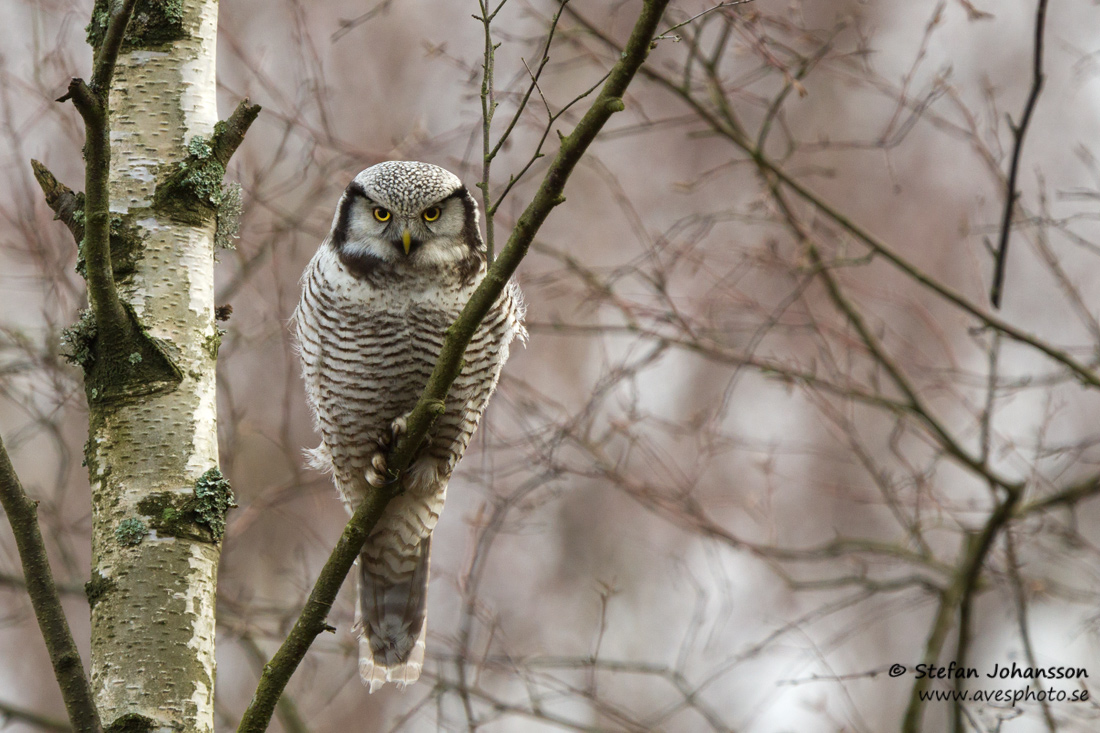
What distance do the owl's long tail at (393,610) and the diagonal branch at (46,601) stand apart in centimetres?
217

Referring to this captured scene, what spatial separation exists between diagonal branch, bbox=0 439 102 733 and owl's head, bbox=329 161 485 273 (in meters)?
1.76

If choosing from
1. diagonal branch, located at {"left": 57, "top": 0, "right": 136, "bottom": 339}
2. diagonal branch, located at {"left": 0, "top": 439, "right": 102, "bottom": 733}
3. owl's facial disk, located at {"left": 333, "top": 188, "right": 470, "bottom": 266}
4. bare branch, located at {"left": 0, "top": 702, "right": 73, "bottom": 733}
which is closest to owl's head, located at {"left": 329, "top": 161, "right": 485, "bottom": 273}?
owl's facial disk, located at {"left": 333, "top": 188, "right": 470, "bottom": 266}

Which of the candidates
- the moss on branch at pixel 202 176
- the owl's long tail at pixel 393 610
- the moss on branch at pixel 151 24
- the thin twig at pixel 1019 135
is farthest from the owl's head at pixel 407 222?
the thin twig at pixel 1019 135

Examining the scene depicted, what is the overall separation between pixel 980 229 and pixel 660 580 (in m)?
6.75

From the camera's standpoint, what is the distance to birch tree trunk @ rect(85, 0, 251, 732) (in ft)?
9.00

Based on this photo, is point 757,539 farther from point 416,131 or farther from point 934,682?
point 416,131

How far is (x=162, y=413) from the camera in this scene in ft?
9.69

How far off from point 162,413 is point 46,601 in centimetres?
69

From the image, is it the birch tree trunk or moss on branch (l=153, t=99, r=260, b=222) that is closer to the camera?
the birch tree trunk

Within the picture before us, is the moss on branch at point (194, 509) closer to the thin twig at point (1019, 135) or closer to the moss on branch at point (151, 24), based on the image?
the moss on branch at point (151, 24)

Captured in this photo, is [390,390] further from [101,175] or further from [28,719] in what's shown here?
[28,719]

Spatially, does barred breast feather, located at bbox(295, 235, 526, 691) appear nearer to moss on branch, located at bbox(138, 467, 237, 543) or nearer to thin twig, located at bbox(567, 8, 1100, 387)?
moss on branch, located at bbox(138, 467, 237, 543)

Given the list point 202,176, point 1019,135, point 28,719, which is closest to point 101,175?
point 202,176

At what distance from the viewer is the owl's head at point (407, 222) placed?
3.90m
